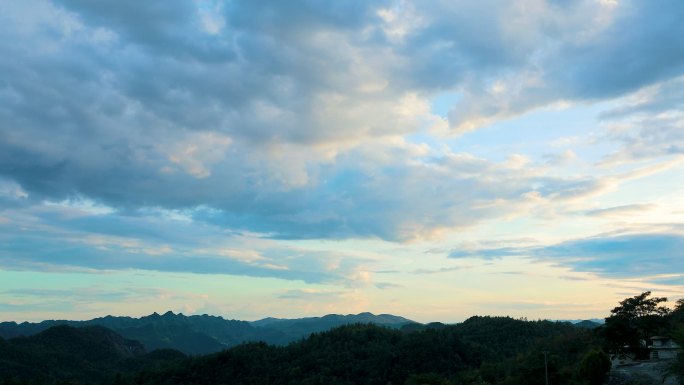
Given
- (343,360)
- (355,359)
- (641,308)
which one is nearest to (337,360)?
(343,360)

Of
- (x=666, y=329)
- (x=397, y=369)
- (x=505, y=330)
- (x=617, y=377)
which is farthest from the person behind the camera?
(x=505, y=330)

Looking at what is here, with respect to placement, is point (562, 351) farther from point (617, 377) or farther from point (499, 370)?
point (617, 377)

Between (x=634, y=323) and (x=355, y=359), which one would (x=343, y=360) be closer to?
(x=355, y=359)

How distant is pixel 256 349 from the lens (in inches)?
7160

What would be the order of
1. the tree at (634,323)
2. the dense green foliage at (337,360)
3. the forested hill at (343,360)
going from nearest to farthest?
the tree at (634,323) < the dense green foliage at (337,360) < the forested hill at (343,360)

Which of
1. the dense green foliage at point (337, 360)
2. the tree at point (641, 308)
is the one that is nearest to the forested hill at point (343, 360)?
the dense green foliage at point (337, 360)

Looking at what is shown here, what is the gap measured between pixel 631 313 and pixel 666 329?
6.12m

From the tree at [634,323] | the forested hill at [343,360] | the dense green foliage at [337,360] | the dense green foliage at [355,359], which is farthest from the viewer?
the forested hill at [343,360]

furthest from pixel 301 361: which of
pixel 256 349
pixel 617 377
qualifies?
pixel 617 377

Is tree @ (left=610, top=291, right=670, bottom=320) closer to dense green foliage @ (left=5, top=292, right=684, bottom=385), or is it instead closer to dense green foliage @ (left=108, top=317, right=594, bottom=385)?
dense green foliage @ (left=5, top=292, right=684, bottom=385)

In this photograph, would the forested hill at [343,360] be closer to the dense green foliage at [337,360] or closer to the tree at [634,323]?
the dense green foliage at [337,360]

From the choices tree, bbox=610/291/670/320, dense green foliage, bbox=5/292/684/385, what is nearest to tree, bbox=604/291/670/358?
tree, bbox=610/291/670/320

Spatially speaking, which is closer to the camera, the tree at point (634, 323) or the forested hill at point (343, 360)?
the tree at point (634, 323)

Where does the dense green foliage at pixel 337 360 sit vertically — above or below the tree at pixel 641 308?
below
